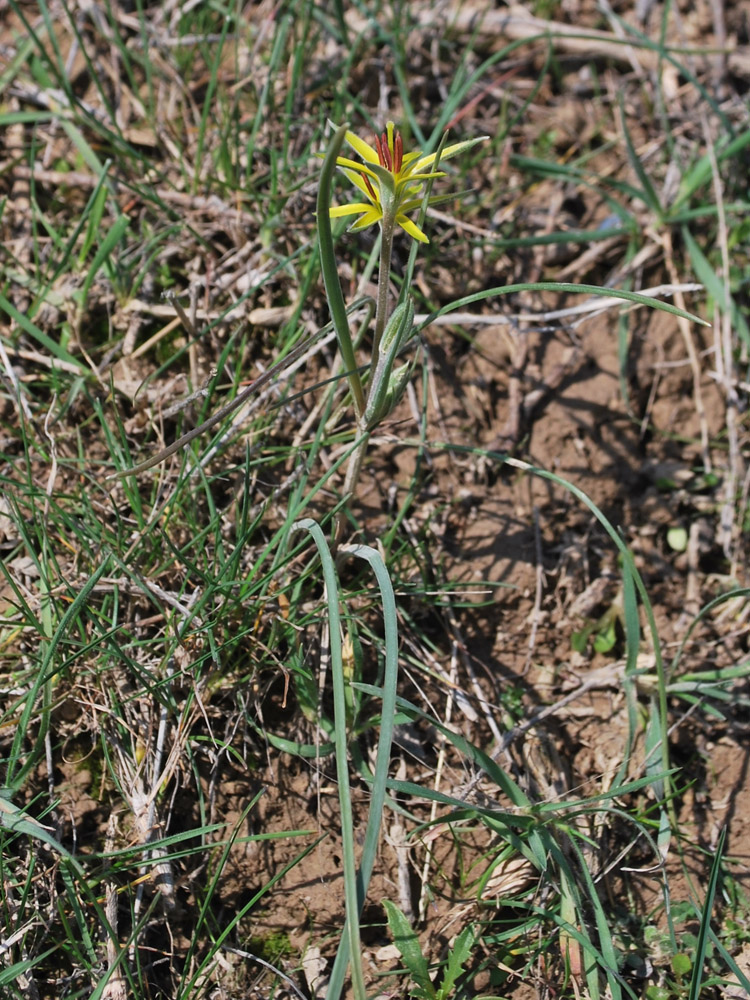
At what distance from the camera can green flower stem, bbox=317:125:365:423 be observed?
1.22m

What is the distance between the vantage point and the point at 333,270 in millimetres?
1479

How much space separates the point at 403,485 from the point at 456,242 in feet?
3.13

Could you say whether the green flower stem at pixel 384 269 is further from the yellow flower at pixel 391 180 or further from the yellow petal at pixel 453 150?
the yellow petal at pixel 453 150

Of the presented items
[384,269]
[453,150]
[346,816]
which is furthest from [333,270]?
[346,816]

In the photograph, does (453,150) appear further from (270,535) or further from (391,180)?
(270,535)

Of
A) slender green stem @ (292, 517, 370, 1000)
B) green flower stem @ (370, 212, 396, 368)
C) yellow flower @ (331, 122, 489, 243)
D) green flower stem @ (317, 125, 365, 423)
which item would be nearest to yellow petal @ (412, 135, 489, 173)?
yellow flower @ (331, 122, 489, 243)

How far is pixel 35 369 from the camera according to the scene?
242cm

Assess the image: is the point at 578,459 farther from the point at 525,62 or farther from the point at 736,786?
the point at 525,62

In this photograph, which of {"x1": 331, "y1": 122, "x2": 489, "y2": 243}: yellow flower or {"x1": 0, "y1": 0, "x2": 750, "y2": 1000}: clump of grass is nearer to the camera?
{"x1": 331, "y1": 122, "x2": 489, "y2": 243}: yellow flower

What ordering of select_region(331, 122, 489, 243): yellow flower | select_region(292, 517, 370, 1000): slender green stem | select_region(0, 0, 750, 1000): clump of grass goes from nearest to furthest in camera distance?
select_region(292, 517, 370, 1000): slender green stem
select_region(331, 122, 489, 243): yellow flower
select_region(0, 0, 750, 1000): clump of grass

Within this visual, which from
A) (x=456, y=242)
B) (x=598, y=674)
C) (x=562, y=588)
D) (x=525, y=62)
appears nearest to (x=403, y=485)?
(x=562, y=588)

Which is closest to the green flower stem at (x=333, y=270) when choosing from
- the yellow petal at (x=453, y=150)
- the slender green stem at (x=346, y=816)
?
the yellow petal at (x=453, y=150)

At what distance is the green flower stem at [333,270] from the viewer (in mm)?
1224

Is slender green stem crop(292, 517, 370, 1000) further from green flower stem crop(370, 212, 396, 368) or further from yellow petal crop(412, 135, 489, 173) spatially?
yellow petal crop(412, 135, 489, 173)
